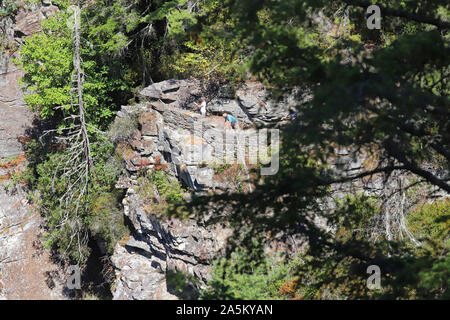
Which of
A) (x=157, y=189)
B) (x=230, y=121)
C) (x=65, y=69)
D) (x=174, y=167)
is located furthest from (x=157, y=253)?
(x=65, y=69)

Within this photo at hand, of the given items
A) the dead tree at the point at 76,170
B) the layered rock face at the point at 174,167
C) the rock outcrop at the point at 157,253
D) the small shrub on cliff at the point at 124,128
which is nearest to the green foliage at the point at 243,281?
the layered rock face at the point at 174,167

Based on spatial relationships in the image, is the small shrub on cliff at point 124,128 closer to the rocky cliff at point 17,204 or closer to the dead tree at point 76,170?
the dead tree at point 76,170

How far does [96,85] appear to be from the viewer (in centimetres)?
1579

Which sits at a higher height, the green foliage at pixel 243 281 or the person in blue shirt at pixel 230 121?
the person in blue shirt at pixel 230 121

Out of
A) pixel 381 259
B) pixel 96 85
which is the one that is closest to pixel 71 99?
pixel 96 85

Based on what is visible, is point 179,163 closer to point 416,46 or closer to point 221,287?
point 221,287

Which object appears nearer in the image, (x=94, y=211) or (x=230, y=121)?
(x=230, y=121)

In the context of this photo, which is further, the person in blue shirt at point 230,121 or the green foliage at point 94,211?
the green foliage at point 94,211

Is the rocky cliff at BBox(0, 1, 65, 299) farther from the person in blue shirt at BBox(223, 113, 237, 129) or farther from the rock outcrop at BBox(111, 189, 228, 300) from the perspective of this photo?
the person in blue shirt at BBox(223, 113, 237, 129)

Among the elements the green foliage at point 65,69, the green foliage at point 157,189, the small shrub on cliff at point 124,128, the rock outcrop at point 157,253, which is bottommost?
the rock outcrop at point 157,253

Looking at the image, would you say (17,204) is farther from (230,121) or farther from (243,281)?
(243,281)

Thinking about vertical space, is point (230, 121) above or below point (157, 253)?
above

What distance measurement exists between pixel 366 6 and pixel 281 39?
1.76 metres

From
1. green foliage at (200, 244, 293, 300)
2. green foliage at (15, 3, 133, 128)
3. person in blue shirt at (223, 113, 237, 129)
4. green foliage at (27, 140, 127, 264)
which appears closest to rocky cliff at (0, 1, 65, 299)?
green foliage at (27, 140, 127, 264)
